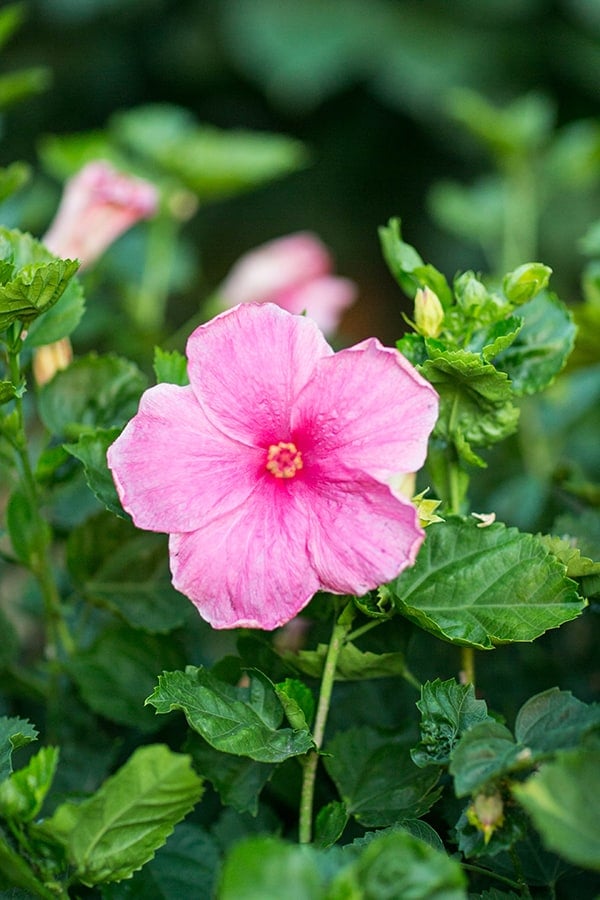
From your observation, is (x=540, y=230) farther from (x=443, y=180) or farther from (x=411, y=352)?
(x=411, y=352)

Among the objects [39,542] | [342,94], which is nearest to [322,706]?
[39,542]

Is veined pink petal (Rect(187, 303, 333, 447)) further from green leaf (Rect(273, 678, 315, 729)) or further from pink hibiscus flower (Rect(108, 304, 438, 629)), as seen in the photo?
green leaf (Rect(273, 678, 315, 729))

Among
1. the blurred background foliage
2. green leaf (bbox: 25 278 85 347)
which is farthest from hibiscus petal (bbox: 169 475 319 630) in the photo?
the blurred background foliage

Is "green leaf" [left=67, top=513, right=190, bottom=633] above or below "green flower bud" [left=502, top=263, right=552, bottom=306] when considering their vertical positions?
below

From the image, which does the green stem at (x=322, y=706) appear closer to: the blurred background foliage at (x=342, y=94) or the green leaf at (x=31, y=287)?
the green leaf at (x=31, y=287)

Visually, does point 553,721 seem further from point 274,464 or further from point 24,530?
point 24,530
